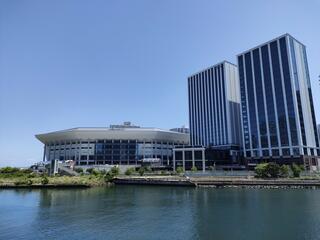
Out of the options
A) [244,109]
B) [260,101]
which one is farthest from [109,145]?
[260,101]

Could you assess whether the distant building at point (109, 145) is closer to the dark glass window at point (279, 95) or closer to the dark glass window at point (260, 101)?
the dark glass window at point (260, 101)

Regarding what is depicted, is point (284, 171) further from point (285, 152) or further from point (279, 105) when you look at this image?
point (279, 105)

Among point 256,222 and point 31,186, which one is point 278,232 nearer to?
point 256,222

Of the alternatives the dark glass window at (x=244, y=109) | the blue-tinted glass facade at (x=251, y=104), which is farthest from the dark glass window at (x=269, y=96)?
the dark glass window at (x=244, y=109)

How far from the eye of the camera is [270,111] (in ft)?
474

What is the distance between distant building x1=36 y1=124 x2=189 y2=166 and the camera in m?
182

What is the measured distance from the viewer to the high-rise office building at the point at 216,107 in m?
173

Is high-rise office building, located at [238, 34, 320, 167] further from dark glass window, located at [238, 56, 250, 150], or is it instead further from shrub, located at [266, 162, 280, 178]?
shrub, located at [266, 162, 280, 178]

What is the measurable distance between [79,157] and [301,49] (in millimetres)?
148137

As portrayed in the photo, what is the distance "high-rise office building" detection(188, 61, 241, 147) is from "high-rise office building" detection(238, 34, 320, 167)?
55.1 feet

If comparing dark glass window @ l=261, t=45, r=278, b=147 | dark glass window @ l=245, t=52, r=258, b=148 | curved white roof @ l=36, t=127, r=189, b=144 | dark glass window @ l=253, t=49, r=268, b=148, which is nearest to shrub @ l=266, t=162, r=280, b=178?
dark glass window @ l=261, t=45, r=278, b=147

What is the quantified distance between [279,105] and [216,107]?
149 feet

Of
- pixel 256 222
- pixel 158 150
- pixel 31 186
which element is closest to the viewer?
pixel 256 222

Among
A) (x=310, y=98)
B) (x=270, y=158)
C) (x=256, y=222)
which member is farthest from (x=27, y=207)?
(x=310, y=98)
